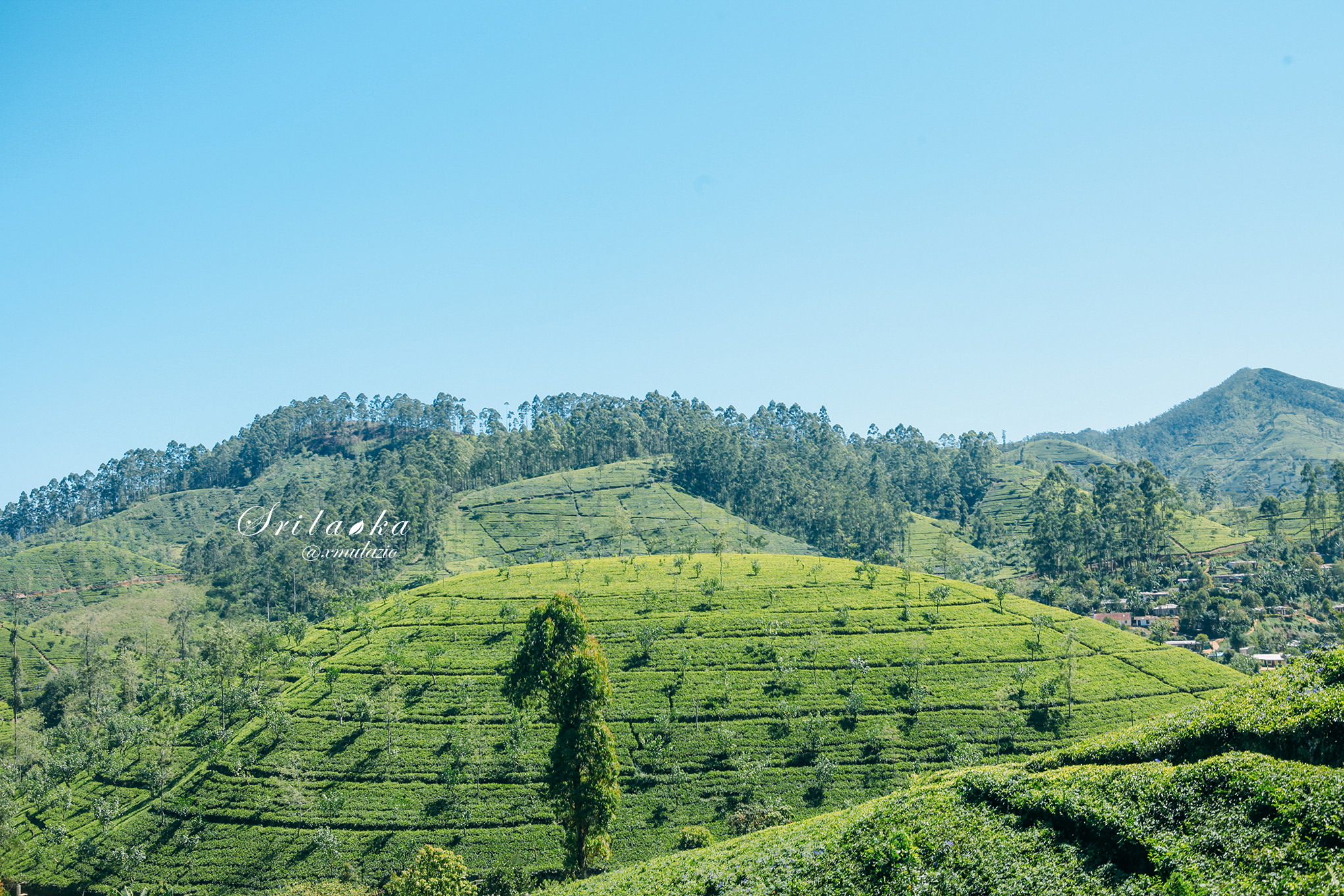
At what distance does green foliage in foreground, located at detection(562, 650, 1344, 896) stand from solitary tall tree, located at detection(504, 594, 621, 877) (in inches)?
369

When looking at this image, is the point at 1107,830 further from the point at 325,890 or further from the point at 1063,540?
the point at 1063,540

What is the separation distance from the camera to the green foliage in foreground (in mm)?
19391

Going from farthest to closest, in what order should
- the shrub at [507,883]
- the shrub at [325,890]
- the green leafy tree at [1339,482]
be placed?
1. the green leafy tree at [1339,482]
2. the shrub at [507,883]
3. the shrub at [325,890]

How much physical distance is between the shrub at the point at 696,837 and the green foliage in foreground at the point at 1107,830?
18.2m

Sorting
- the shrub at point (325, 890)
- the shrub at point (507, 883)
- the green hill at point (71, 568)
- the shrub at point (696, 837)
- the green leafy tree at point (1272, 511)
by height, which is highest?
the green leafy tree at point (1272, 511)

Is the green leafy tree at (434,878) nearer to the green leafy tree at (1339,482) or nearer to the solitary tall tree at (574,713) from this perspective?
the solitary tall tree at (574,713)

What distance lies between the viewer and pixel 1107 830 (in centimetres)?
2272

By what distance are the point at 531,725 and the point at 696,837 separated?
63.3ft

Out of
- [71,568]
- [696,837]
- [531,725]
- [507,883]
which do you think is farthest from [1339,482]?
[71,568]

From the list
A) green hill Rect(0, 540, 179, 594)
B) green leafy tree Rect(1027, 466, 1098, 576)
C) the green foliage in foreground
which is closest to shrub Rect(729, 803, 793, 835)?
the green foliage in foreground

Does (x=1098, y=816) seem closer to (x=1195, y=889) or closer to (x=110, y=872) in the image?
(x=1195, y=889)

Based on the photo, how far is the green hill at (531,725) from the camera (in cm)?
5409

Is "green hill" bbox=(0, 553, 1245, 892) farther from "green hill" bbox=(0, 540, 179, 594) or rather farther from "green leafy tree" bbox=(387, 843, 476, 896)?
"green hill" bbox=(0, 540, 179, 594)

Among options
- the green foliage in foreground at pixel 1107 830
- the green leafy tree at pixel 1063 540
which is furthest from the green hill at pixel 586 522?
the green foliage in foreground at pixel 1107 830
